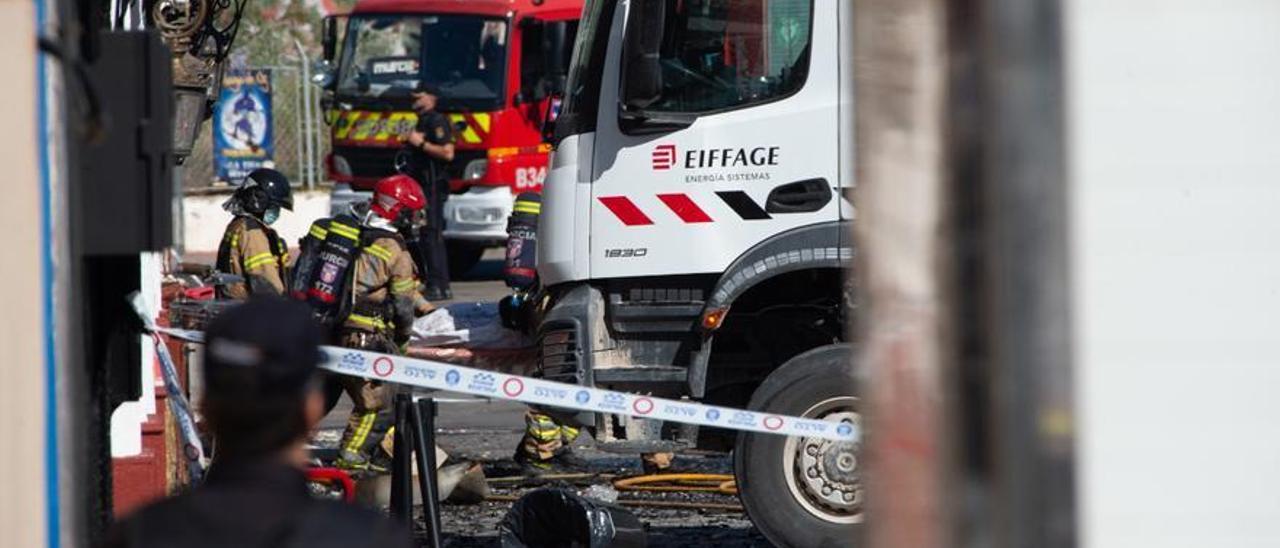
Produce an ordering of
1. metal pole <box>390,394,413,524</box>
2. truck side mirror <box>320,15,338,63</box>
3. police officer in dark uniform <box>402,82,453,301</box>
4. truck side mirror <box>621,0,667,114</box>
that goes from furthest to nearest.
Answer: truck side mirror <box>320,15,338,63</box> → police officer in dark uniform <box>402,82,453,301</box> → truck side mirror <box>621,0,667,114</box> → metal pole <box>390,394,413,524</box>

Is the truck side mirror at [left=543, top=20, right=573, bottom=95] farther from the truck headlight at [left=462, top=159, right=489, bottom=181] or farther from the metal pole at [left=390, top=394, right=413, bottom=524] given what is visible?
the metal pole at [left=390, top=394, right=413, bottom=524]

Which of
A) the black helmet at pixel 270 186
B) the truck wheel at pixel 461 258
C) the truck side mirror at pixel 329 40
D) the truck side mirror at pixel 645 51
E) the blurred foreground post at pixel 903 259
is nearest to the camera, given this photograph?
the blurred foreground post at pixel 903 259

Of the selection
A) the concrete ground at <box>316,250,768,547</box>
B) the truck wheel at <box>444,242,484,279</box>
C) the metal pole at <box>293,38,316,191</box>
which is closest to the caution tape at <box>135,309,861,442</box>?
the concrete ground at <box>316,250,768,547</box>

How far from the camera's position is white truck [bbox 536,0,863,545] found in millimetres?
7703

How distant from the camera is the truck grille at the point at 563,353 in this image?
8047 millimetres

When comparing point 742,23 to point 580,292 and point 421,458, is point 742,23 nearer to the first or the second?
point 580,292

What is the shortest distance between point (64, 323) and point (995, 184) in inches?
78.9

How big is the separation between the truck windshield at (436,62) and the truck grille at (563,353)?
11.5 meters

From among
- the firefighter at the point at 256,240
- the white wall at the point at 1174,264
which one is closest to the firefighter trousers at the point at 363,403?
the firefighter at the point at 256,240

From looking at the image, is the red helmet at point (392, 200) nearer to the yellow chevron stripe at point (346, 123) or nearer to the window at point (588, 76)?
the window at point (588, 76)

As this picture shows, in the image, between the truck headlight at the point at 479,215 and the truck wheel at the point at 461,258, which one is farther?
the truck wheel at the point at 461,258

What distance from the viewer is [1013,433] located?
2.68m

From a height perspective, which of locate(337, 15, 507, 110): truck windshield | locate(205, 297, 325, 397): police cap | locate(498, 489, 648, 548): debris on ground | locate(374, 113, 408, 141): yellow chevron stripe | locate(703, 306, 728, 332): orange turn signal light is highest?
locate(337, 15, 507, 110): truck windshield

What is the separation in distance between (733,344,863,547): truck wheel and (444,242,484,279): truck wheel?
43.0 ft
